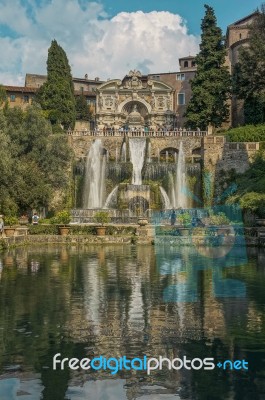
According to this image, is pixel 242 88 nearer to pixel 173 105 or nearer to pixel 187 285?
pixel 173 105

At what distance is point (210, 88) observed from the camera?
5559 cm

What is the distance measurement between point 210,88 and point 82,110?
2659cm

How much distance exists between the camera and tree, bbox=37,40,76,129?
2505 inches

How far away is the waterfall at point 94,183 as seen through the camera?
48750mm

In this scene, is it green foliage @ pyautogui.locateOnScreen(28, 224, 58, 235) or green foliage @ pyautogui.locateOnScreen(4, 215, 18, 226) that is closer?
green foliage @ pyautogui.locateOnScreen(4, 215, 18, 226)

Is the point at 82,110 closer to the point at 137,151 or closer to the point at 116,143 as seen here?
the point at 116,143

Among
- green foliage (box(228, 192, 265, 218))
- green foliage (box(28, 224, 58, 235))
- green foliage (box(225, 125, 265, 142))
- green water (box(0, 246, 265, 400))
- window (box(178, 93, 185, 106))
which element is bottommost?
green water (box(0, 246, 265, 400))

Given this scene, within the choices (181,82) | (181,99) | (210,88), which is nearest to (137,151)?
(210,88)

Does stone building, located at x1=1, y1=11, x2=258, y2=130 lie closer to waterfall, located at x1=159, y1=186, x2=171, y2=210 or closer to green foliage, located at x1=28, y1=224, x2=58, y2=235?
waterfall, located at x1=159, y1=186, x2=171, y2=210

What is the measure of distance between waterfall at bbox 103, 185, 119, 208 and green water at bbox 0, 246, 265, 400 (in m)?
26.0

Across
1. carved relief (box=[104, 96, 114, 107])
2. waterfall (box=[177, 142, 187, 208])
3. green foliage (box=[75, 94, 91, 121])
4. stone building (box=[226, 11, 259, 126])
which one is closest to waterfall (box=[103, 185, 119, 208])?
waterfall (box=[177, 142, 187, 208])

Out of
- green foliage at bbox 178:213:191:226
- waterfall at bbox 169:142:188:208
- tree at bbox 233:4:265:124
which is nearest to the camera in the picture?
green foliage at bbox 178:213:191:226

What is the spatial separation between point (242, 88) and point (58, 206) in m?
19.3

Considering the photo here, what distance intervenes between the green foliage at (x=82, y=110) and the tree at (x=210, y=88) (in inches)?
954
